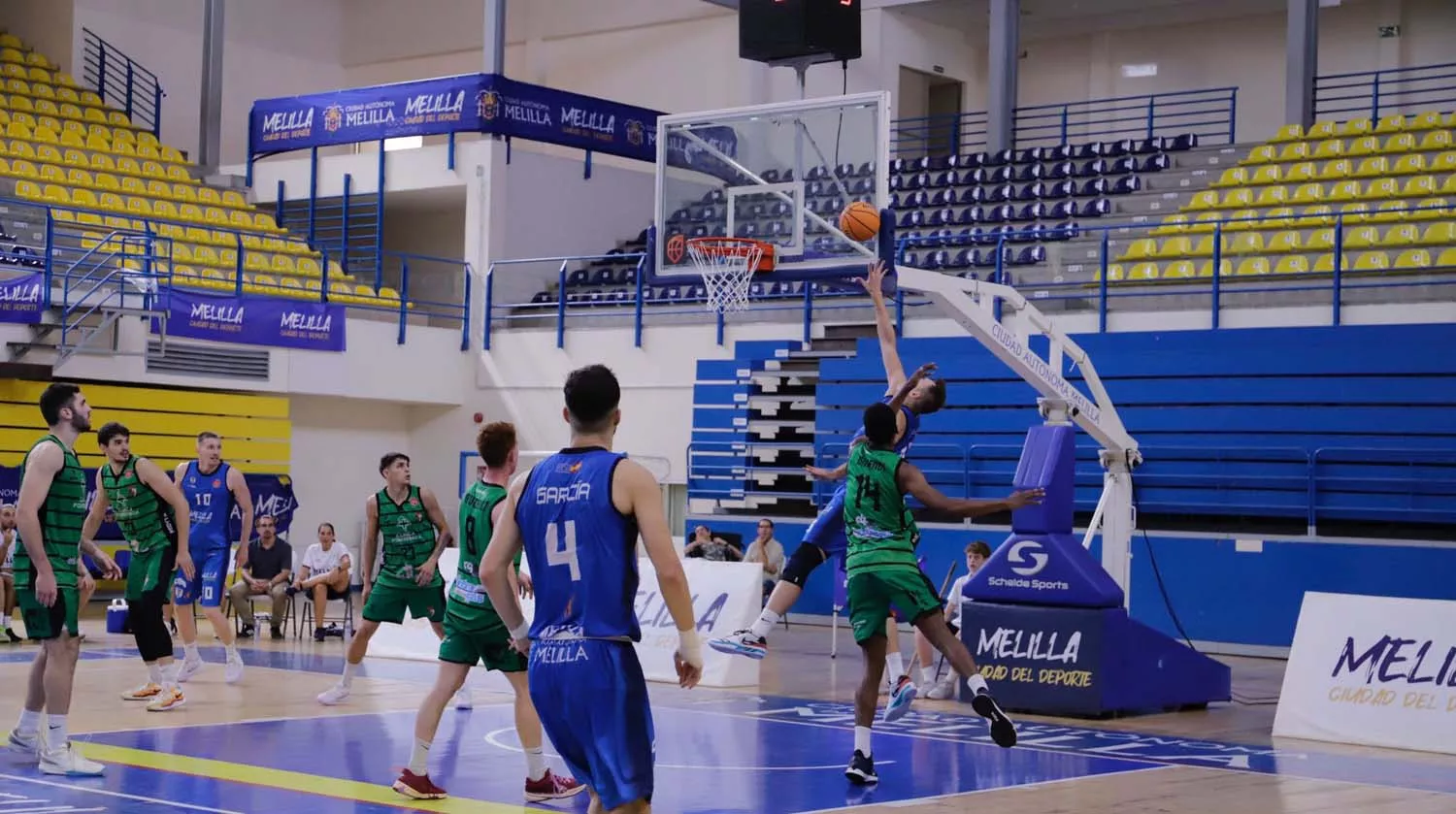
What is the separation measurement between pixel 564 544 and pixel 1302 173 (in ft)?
61.1

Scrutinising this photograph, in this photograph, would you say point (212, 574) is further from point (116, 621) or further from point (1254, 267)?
point (1254, 267)

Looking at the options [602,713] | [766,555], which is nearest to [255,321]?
[766,555]

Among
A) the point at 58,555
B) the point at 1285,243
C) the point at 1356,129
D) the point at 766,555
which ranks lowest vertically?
the point at 766,555

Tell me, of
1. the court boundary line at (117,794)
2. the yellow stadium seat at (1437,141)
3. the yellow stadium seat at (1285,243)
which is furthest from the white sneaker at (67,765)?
the yellow stadium seat at (1437,141)

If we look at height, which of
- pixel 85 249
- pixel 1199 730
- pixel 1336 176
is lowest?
pixel 1199 730

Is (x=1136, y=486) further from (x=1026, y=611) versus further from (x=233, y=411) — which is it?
(x=233, y=411)

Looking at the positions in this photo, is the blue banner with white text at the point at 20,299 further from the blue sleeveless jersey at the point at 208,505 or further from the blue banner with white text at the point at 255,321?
the blue sleeveless jersey at the point at 208,505

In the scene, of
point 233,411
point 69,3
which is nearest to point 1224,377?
point 233,411

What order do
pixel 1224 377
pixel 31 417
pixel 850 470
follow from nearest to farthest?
1. pixel 850 470
2. pixel 1224 377
3. pixel 31 417

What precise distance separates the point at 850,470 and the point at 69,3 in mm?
22430

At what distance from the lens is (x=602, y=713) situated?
5.63 meters

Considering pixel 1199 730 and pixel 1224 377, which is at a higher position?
pixel 1224 377

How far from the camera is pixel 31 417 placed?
20.8 metres

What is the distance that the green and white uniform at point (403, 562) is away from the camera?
1202 centimetres
